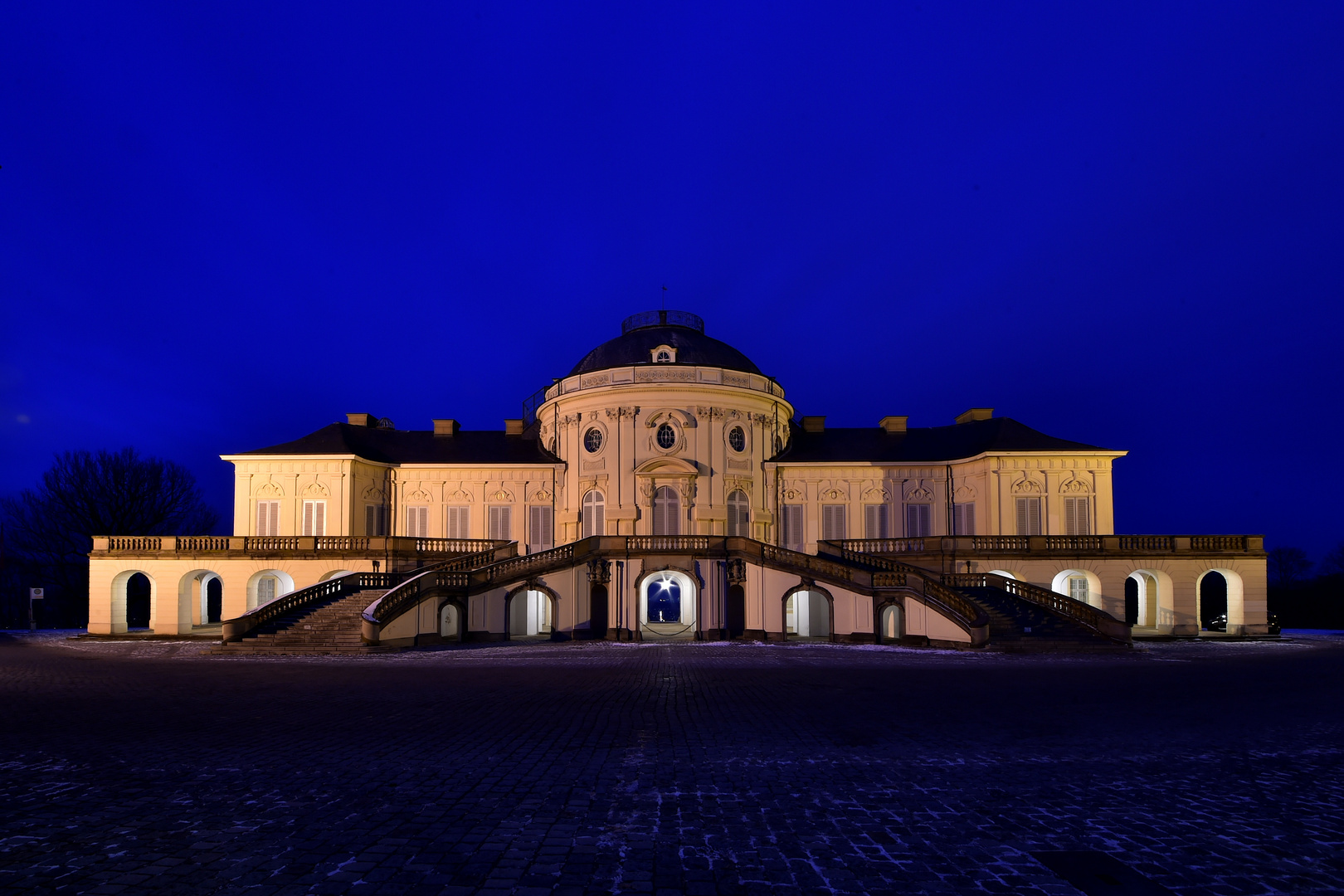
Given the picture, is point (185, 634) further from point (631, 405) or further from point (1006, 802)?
point (1006, 802)

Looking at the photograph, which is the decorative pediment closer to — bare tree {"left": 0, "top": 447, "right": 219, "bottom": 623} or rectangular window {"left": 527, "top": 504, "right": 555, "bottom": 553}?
rectangular window {"left": 527, "top": 504, "right": 555, "bottom": 553}

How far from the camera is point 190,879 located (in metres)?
5.70

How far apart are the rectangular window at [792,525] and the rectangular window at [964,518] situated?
7508mm

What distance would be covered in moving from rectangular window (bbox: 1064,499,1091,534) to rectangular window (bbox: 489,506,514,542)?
86.3 feet

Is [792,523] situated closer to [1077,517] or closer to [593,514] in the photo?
[593,514]

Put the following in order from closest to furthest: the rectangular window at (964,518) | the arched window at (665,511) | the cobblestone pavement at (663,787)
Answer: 1. the cobblestone pavement at (663,787)
2. the arched window at (665,511)
3. the rectangular window at (964,518)

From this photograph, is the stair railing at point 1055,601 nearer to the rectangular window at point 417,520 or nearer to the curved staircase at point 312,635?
the curved staircase at point 312,635

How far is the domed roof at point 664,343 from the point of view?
4103cm

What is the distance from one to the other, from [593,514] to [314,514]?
43.7 feet

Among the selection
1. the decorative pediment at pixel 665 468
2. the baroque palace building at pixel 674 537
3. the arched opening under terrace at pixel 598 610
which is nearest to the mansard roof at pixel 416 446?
the baroque palace building at pixel 674 537

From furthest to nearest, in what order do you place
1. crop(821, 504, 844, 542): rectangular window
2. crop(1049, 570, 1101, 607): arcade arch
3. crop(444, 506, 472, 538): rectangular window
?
crop(444, 506, 472, 538): rectangular window, crop(821, 504, 844, 542): rectangular window, crop(1049, 570, 1101, 607): arcade arch

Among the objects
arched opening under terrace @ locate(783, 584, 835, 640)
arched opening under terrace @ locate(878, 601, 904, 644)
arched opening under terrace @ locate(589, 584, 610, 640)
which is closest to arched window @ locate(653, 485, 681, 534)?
arched opening under terrace @ locate(589, 584, 610, 640)

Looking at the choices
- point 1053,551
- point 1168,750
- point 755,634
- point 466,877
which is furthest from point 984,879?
point 1053,551

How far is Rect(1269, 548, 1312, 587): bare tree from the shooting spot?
92.3m
